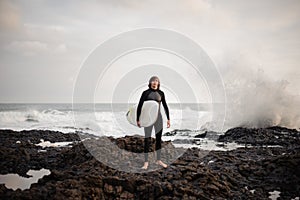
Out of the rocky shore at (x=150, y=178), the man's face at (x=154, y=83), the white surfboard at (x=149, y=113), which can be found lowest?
the rocky shore at (x=150, y=178)

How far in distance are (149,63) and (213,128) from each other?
17.4m

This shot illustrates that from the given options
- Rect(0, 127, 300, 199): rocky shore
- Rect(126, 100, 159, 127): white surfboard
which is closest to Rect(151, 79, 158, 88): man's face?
Rect(126, 100, 159, 127): white surfboard

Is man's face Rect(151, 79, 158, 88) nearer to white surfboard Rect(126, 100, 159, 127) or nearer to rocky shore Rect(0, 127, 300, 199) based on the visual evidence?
white surfboard Rect(126, 100, 159, 127)

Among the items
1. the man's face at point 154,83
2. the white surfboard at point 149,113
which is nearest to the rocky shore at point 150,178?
the white surfboard at point 149,113

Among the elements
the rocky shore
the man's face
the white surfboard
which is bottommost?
the rocky shore

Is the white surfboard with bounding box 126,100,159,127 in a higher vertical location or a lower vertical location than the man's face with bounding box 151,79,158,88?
lower

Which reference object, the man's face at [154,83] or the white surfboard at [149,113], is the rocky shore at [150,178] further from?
the man's face at [154,83]

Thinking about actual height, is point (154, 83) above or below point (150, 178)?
above

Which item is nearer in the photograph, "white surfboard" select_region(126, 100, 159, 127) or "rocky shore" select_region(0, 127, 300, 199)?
"rocky shore" select_region(0, 127, 300, 199)

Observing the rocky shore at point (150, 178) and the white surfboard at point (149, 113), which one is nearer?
the rocky shore at point (150, 178)

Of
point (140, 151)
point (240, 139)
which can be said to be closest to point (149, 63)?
point (140, 151)

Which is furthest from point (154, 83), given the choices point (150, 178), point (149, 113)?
point (150, 178)

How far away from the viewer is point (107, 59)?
6.36 meters

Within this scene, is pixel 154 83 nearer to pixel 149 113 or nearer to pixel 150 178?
pixel 149 113
